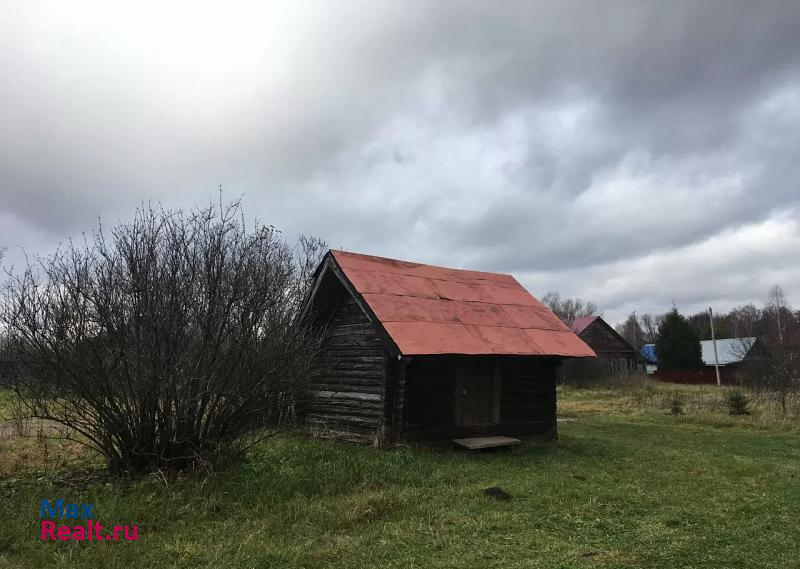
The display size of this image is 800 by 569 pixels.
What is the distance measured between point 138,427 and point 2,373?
304 centimetres

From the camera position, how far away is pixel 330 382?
14312mm

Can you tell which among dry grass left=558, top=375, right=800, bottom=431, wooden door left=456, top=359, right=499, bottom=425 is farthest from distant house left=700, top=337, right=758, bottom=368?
wooden door left=456, top=359, right=499, bottom=425

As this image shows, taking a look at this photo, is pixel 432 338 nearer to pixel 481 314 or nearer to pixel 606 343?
pixel 481 314

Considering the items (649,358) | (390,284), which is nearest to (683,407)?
(390,284)

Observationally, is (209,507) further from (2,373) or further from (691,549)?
(691,549)

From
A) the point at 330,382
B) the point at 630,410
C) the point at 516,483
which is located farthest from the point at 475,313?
the point at 630,410

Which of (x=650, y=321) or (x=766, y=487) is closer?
(x=766, y=487)

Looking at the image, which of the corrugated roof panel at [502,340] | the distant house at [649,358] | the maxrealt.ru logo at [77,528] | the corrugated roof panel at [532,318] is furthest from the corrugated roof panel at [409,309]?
the distant house at [649,358]

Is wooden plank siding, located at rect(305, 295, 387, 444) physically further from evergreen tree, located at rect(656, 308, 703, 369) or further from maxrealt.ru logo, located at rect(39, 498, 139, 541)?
evergreen tree, located at rect(656, 308, 703, 369)

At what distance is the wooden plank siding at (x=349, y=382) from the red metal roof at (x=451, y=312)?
94 centimetres

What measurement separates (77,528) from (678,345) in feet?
180

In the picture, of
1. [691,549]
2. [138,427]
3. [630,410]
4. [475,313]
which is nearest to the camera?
[691,549]

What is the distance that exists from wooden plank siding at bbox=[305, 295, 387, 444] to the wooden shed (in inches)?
1.0

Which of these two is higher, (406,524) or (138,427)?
(138,427)
